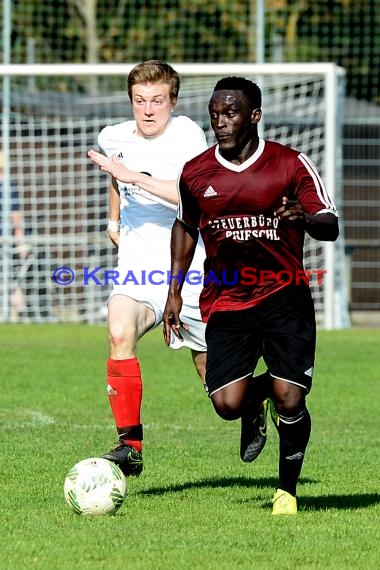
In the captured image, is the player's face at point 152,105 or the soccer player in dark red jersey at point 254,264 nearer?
the soccer player in dark red jersey at point 254,264

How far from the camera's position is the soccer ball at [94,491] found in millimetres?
6453

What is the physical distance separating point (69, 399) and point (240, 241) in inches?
212

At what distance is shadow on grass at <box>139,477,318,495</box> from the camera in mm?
7387

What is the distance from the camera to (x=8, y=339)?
1730 centimetres

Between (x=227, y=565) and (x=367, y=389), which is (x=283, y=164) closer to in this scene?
(x=227, y=565)

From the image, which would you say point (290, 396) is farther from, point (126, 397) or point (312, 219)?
point (126, 397)

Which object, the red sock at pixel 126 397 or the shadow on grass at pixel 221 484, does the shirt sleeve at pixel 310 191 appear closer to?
the red sock at pixel 126 397

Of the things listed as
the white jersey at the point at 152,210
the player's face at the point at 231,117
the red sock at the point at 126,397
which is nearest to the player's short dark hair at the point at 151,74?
the white jersey at the point at 152,210

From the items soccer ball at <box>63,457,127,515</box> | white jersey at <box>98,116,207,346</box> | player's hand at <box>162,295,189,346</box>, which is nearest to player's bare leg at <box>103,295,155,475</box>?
white jersey at <box>98,116,207,346</box>

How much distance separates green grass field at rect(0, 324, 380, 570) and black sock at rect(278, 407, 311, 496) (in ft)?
0.59

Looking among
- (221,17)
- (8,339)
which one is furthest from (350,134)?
(8,339)

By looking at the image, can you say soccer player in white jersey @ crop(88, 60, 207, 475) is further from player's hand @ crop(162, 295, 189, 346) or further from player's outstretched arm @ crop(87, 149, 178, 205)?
player's hand @ crop(162, 295, 189, 346)

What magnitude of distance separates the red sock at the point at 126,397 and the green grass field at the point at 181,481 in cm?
34

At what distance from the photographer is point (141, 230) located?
26.1 feet
